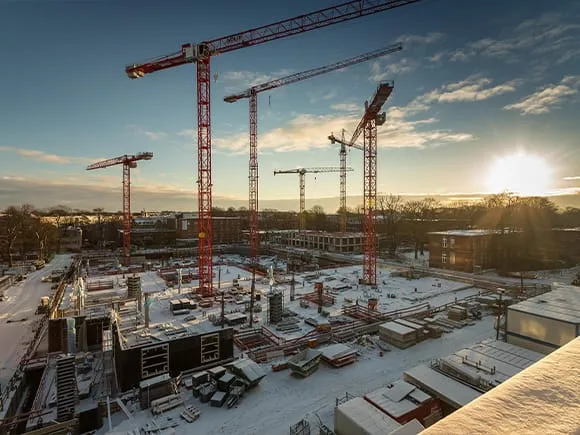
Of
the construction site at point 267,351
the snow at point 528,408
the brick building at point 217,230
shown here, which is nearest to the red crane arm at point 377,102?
the construction site at point 267,351

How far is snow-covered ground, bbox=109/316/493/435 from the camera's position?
10.7 meters

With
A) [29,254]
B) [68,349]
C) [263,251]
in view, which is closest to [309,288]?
[68,349]

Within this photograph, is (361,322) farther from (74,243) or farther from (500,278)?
(74,243)

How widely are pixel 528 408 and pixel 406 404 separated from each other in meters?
10.3

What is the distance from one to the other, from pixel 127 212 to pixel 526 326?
51451 millimetres

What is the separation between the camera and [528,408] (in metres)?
1.53

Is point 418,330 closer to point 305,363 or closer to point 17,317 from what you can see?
point 305,363

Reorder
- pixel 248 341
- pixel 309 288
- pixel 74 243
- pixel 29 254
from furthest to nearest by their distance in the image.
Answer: pixel 74 243 → pixel 29 254 → pixel 309 288 → pixel 248 341

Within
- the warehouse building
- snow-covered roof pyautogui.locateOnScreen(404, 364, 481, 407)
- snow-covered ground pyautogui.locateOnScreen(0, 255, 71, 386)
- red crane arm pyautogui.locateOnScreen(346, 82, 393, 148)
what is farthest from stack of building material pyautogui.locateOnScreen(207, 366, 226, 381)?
red crane arm pyautogui.locateOnScreen(346, 82, 393, 148)

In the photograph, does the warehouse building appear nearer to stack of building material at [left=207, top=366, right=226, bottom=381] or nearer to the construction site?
the construction site

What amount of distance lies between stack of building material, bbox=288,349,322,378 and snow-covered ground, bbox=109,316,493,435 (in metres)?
0.27

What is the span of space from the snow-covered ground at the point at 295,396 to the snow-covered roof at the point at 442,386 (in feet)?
5.92

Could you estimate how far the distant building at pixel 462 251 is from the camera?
117ft

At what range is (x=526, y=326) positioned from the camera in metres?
15.1
